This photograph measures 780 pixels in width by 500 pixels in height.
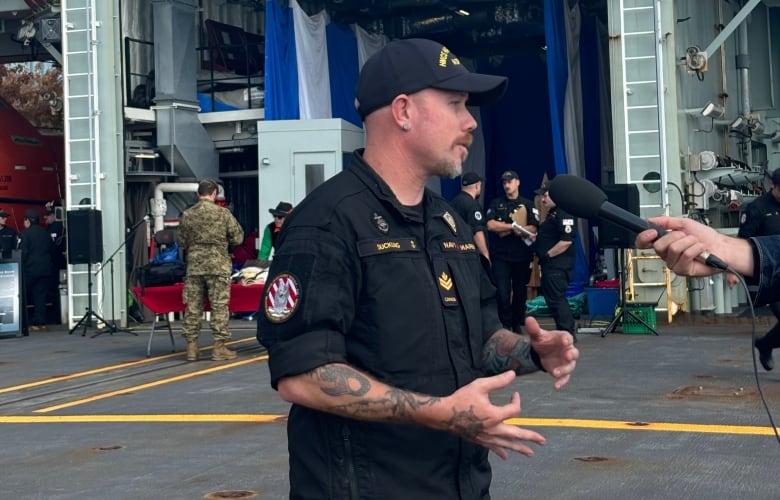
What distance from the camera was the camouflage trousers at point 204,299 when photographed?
12633mm

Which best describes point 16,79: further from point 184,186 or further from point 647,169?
point 647,169

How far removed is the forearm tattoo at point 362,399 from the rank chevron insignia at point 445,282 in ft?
1.15

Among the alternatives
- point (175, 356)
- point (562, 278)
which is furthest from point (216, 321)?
point (562, 278)

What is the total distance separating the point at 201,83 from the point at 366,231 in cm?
2008

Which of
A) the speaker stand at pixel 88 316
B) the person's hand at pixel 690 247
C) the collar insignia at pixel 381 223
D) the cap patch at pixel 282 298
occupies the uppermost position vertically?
the collar insignia at pixel 381 223

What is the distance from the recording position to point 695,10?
1923 cm

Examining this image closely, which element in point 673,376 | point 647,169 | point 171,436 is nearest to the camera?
point 171,436

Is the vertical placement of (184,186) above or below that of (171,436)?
above

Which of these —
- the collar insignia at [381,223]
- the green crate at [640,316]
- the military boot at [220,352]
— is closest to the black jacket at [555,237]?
the green crate at [640,316]

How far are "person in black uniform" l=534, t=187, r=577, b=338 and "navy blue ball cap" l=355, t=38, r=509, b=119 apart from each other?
1027 cm

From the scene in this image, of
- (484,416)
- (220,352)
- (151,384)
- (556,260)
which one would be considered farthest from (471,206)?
(484,416)

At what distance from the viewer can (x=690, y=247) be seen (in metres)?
2.65

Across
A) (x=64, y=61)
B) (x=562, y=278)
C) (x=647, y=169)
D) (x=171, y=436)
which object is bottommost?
(x=171, y=436)

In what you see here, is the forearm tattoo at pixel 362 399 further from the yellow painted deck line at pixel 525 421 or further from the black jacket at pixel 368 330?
the yellow painted deck line at pixel 525 421
